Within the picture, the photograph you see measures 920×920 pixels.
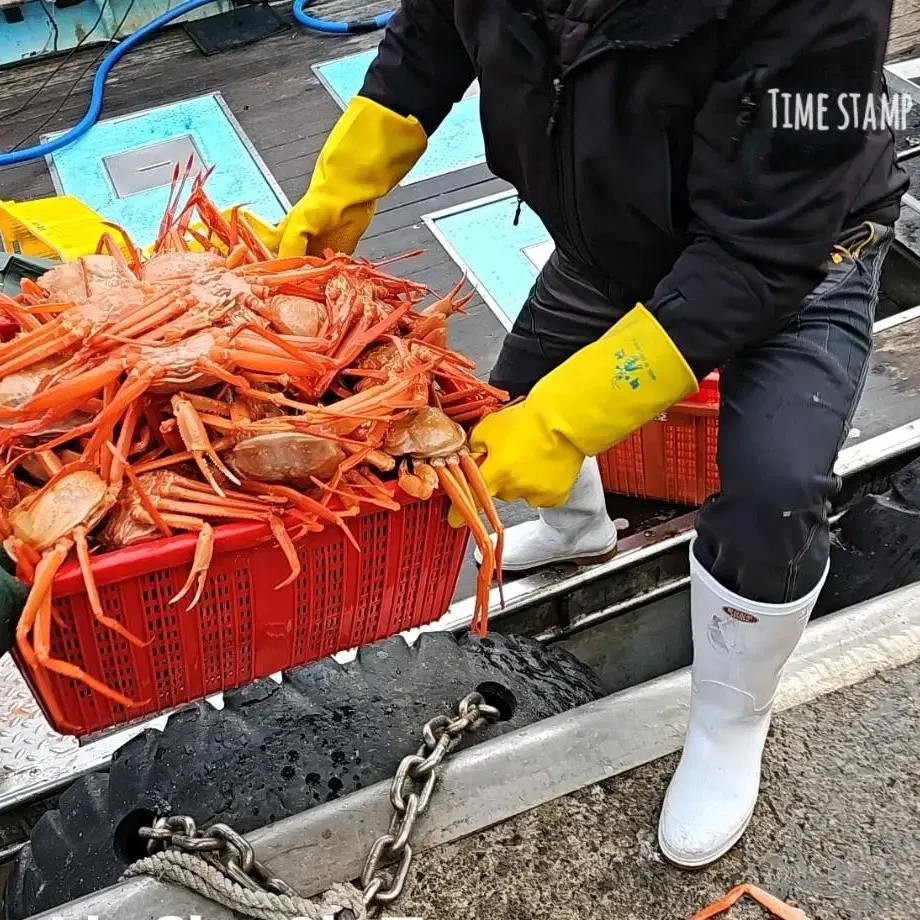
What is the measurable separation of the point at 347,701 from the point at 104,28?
4410mm

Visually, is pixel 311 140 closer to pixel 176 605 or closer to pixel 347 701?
pixel 347 701

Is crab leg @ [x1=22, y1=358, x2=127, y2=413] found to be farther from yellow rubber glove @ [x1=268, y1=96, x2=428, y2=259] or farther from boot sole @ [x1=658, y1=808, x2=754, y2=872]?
boot sole @ [x1=658, y1=808, x2=754, y2=872]

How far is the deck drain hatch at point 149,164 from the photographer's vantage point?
4059mm

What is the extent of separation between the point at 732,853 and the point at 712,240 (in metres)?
1.07

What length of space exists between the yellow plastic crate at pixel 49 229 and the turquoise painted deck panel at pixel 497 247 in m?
1.22

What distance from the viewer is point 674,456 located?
8.20ft

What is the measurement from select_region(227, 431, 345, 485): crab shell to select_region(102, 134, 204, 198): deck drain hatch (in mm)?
2859

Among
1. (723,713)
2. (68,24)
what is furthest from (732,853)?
(68,24)

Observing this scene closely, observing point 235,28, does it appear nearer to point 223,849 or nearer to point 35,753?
point 35,753

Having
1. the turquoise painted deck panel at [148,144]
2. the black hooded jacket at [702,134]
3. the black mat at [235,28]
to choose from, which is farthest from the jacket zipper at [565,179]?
the black mat at [235,28]

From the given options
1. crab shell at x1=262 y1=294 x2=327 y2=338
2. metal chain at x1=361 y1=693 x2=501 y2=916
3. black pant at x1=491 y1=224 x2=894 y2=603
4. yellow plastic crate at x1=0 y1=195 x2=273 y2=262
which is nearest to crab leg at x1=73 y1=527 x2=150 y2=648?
crab shell at x1=262 y1=294 x2=327 y2=338

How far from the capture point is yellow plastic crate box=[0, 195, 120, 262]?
299 cm

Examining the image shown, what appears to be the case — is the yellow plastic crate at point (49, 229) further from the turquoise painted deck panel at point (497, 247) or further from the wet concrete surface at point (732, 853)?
the wet concrete surface at point (732, 853)

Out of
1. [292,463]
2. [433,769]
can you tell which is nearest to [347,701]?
[433,769]
